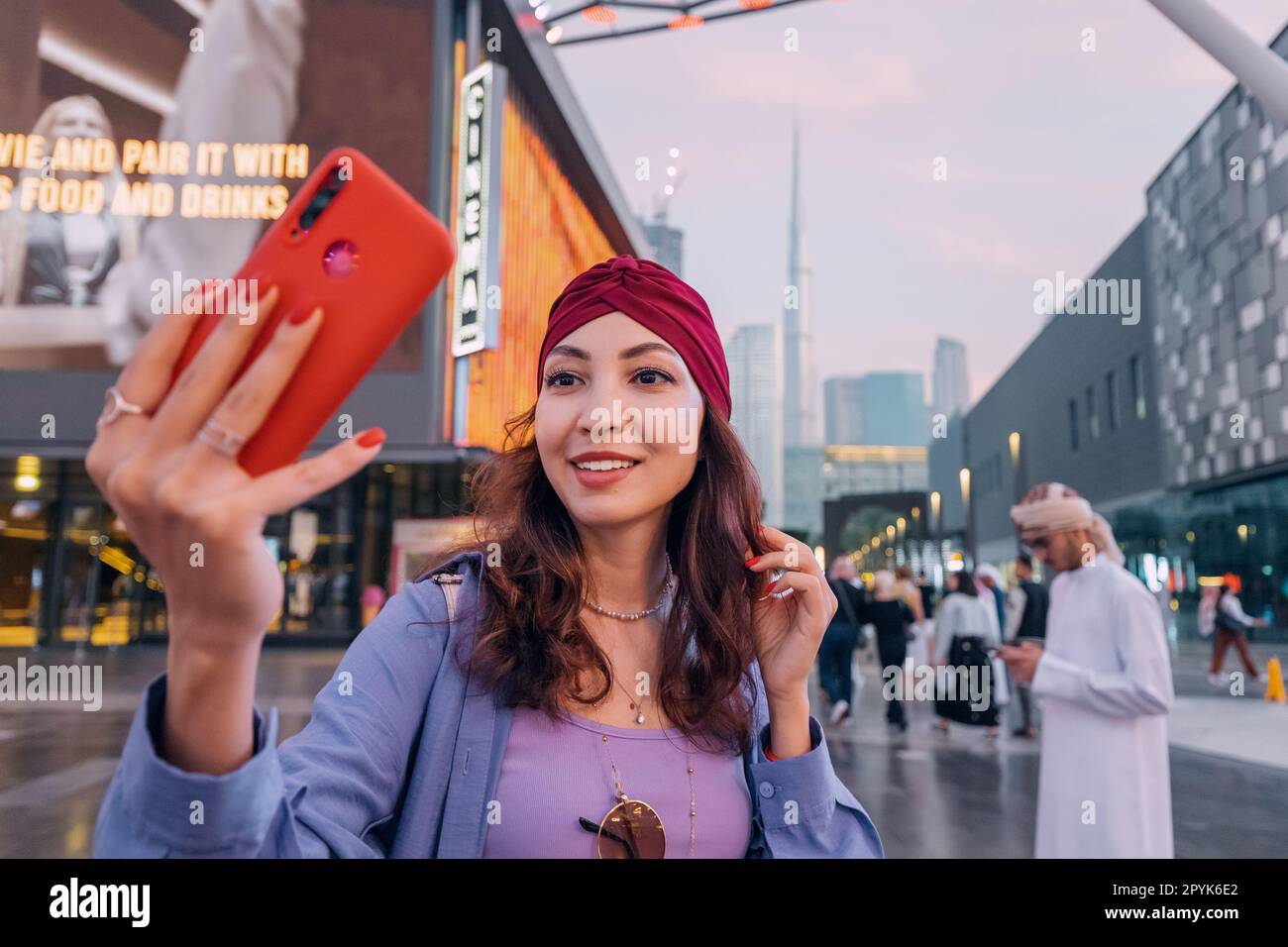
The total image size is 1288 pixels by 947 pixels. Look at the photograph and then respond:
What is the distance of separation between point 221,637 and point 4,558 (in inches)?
853

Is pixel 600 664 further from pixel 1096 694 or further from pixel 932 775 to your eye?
pixel 932 775

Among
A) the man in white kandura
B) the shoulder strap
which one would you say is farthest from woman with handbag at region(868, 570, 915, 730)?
the shoulder strap

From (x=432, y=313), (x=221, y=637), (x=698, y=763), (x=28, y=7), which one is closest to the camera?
(x=221, y=637)

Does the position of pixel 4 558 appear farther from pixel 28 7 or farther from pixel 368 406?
pixel 28 7

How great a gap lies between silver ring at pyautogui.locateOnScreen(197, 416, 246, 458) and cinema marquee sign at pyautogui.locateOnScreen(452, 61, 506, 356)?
15.7 m

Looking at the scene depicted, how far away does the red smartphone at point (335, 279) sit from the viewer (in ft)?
2.53

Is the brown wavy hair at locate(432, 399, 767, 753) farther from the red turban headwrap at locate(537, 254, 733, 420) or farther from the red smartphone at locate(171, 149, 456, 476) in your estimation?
the red smartphone at locate(171, 149, 456, 476)

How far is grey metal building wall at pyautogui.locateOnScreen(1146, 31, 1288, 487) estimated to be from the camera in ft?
69.4

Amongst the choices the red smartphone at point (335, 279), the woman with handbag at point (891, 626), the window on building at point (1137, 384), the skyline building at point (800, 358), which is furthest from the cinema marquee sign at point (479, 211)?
the skyline building at point (800, 358)

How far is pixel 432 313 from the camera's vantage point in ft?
53.5

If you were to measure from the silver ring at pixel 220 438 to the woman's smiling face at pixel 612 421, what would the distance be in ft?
2.42

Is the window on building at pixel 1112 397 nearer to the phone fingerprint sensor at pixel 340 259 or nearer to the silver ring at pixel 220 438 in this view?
the phone fingerprint sensor at pixel 340 259

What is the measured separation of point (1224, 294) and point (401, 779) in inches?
1127

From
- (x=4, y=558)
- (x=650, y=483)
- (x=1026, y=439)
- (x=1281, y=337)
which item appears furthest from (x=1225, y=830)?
(x=1026, y=439)
